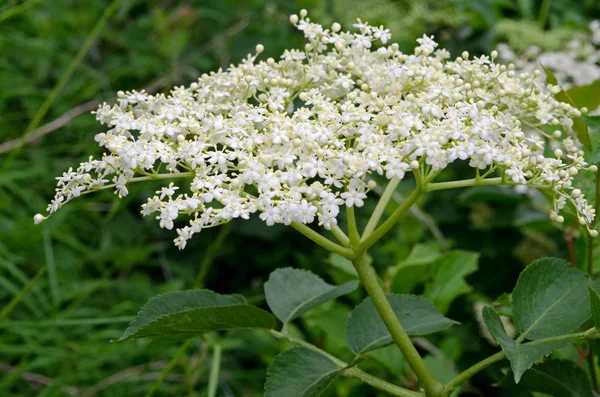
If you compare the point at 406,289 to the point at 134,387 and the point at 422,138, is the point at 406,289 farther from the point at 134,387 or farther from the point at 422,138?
the point at 134,387

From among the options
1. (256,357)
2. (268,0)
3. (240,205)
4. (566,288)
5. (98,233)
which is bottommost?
(566,288)

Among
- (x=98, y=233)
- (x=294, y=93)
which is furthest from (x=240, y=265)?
(x=294, y=93)

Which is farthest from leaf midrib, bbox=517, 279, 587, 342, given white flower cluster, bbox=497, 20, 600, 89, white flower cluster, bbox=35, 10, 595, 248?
white flower cluster, bbox=497, 20, 600, 89

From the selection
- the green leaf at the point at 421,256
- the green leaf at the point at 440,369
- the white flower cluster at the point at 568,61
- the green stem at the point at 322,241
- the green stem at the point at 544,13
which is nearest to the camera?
the green stem at the point at 322,241

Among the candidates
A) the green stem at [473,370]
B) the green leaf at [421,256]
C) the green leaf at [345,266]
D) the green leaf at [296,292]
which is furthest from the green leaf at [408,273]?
the green stem at [473,370]

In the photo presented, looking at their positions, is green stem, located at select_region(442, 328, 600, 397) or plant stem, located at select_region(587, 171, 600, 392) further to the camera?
plant stem, located at select_region(587, 171, 600, 392)

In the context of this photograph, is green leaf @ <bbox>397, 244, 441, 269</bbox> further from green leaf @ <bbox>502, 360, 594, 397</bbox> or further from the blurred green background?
green leaf @ <bbox>502, 360, 594, 397</bbox>

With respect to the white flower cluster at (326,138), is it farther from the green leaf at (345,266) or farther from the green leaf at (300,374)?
the green leaf at (345,266)
